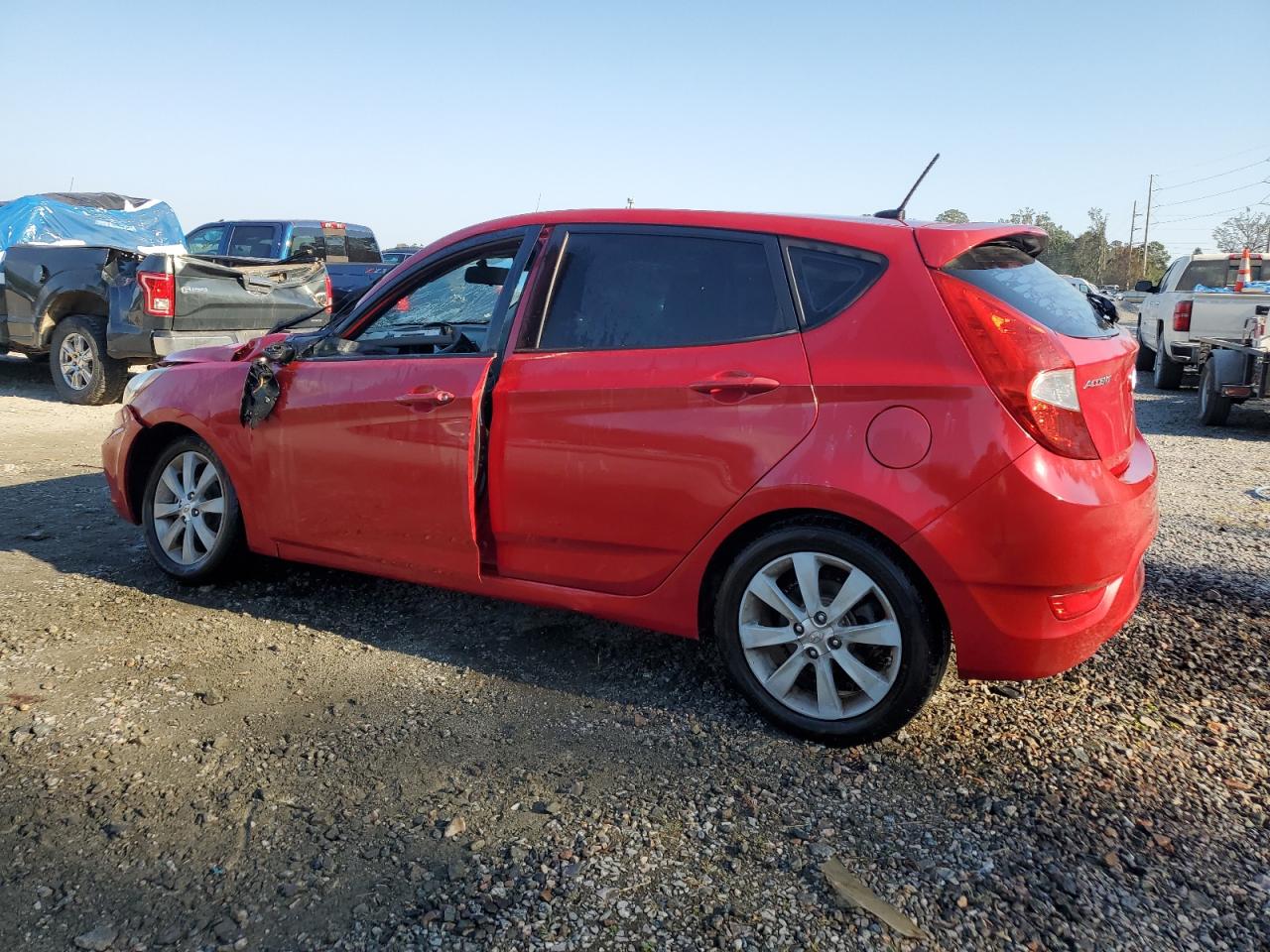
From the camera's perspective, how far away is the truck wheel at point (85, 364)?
10.3m

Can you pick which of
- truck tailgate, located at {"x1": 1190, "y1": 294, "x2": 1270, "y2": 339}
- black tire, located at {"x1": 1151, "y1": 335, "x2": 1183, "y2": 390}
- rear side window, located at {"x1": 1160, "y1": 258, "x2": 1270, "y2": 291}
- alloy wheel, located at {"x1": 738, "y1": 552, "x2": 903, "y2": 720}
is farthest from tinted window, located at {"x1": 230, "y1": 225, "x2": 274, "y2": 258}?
alloy wheel, located at {"x1": 738, "y1": 552, "x2": 903, "y2": 720}

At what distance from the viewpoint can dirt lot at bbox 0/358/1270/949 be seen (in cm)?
234

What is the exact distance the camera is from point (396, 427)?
3826 mm

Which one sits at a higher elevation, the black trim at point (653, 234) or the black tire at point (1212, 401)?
the black trim at point (653, 234)

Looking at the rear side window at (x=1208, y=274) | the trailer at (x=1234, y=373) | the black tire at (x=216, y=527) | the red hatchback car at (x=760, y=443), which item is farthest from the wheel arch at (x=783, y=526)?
the rear side window at (x=1208, y=274)

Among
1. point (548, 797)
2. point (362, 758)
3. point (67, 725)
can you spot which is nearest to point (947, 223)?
point (548, 797)

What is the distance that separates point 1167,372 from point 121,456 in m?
13.0

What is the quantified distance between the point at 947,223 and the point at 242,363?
3.03 meters

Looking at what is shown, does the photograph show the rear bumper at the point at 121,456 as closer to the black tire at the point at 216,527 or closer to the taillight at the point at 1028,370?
the black tire at the point at 216,527

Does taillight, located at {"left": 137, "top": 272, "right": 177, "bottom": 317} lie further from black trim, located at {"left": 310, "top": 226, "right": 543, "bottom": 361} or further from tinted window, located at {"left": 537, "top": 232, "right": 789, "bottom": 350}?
tinted window, located at {"left": 537, "top": 232, "right": 789, "bottom": 350}

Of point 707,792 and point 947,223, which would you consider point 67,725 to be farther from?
point 947,223

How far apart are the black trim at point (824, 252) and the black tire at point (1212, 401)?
26.3 feet

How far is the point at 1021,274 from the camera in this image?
10.8 ft

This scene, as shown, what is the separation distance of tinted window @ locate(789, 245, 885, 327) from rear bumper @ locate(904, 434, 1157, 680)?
0.75 meters
